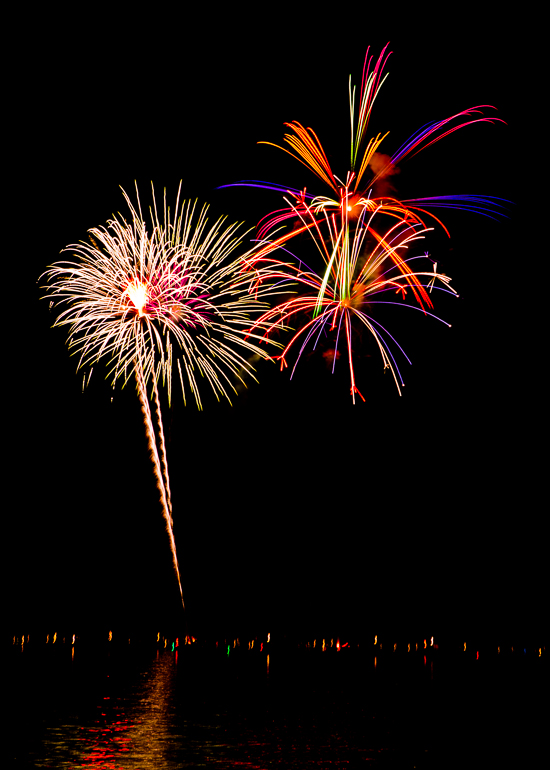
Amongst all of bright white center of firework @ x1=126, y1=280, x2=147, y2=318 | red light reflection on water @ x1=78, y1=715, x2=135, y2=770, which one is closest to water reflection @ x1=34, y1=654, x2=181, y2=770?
red light reflection on water @ x1=78, y1=715, x2=135, y2=770

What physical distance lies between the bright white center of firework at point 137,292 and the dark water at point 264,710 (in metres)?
10.0

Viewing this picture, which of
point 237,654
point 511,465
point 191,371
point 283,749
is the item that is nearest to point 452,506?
point 511,465

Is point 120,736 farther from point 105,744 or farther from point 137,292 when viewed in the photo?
point 137,292

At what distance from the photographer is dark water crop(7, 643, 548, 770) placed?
17.0m

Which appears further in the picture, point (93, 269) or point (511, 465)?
point (511, 465)

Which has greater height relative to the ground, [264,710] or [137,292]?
[137,292]

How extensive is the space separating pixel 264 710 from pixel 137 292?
10.8m

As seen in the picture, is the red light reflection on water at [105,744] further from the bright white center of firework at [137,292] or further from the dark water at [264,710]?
the bright white center of firework at [137,292]

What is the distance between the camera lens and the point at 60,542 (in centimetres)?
4294

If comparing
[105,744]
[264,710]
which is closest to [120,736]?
[105,744]

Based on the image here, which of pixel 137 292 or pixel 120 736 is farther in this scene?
pixel 137 292

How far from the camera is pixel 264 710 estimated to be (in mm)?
22484

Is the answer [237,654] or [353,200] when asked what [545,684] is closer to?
[237,654]

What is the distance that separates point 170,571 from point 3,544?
16.3 m
